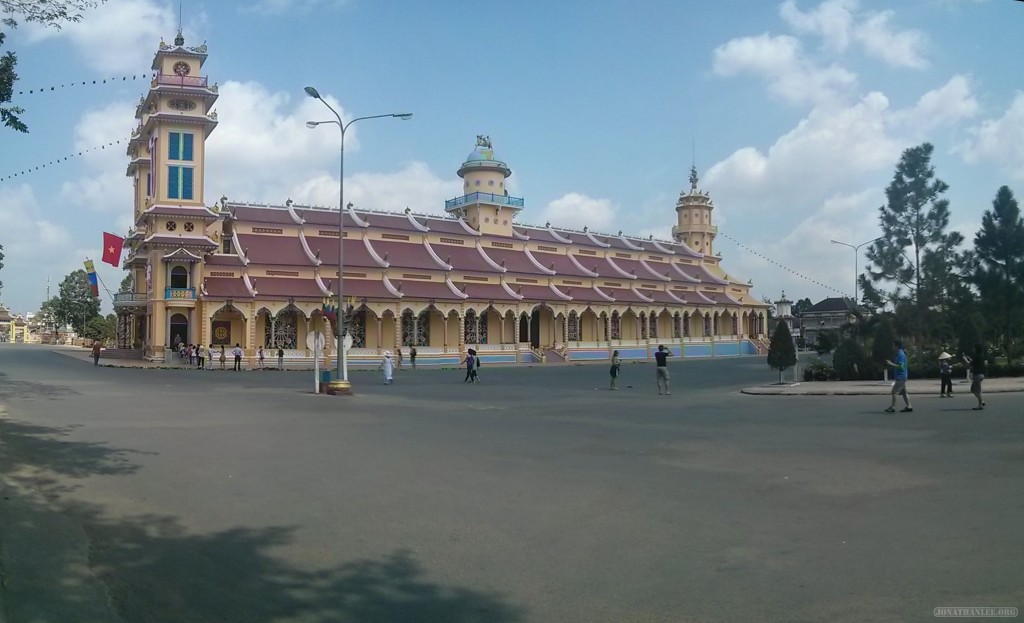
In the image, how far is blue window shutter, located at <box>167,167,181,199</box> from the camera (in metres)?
44.9

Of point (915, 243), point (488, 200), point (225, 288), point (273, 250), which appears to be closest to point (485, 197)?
point (488, 200)

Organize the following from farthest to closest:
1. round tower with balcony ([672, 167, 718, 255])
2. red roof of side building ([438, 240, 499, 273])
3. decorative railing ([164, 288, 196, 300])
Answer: round tower with balcony ([672, 167, 718, 255]) → red roof of side building ([438, 240, 499, 273]) → decorative railing ([164, 288, 196, 300])

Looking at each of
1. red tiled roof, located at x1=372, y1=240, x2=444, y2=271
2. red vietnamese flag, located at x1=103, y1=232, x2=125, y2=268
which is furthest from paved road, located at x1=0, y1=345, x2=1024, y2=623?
red vietnamese flag, located at x1=103, y1=232, x2=125, y2=268

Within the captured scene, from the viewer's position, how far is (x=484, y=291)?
178 feet

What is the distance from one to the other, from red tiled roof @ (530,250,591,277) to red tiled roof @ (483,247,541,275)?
1.83 m

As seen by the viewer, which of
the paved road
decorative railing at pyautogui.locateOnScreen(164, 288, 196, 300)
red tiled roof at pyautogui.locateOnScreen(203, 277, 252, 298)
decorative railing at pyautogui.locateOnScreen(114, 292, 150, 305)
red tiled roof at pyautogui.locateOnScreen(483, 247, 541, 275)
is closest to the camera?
the paved road

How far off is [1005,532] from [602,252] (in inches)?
2448

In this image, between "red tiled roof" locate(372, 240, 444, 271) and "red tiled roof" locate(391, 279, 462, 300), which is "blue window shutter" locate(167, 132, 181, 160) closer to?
"red tiled roof" locate(372, 240, 444, 271)

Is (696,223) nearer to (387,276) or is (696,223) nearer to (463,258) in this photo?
(463,258)

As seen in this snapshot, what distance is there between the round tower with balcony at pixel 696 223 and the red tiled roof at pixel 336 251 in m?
39.0

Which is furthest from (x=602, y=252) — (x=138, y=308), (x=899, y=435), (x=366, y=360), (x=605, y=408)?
(x=899, y=435)

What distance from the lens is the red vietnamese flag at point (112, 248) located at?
166 ft

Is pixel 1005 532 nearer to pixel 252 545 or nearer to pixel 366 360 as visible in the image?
pixel 252 545

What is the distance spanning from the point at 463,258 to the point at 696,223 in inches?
1275
